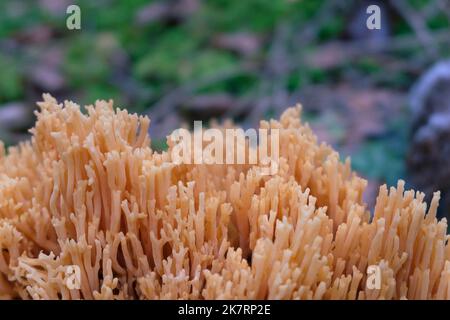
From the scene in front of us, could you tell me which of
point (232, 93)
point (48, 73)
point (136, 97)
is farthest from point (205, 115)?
point (48, 73)

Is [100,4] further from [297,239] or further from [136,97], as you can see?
[297,239]
